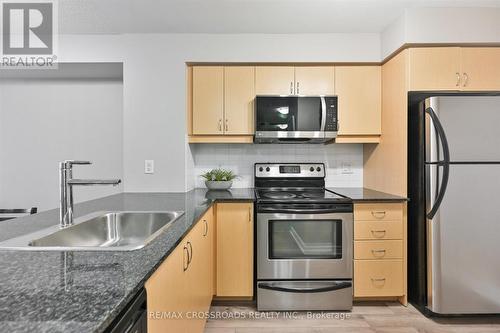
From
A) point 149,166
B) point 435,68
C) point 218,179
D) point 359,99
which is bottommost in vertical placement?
point 218,179

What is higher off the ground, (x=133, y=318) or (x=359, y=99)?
(x=359, y=99)

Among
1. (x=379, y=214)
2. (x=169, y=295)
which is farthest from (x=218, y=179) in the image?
(x=169, y=295)

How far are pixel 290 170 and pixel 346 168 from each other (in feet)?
1.87

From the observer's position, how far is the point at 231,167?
3.06 metres

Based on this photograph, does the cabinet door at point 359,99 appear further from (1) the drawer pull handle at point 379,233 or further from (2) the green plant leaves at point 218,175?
(2) the green plant leaves at point 218,175

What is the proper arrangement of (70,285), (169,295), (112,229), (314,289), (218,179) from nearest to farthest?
(70,285)
(169,295)
(112,229)
(314,289)
(218,179)

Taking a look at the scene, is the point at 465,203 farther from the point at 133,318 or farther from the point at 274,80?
the point at 133,318

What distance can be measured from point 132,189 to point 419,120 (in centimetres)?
233

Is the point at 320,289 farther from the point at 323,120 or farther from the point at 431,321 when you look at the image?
the point at 323,120

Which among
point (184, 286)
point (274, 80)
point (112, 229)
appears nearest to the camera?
point (184, 286)

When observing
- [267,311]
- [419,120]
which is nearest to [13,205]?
[267,311]

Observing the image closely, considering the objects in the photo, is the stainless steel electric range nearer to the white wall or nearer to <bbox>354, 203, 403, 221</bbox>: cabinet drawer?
<bbox>354, 203, 403, 221</bbox>: cabinet drawer

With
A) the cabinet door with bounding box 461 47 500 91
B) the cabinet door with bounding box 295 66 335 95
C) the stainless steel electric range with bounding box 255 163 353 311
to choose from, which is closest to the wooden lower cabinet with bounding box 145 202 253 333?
the stainless steel electric range with bounding box 255 163 353 311

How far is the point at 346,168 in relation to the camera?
308 centimetres
